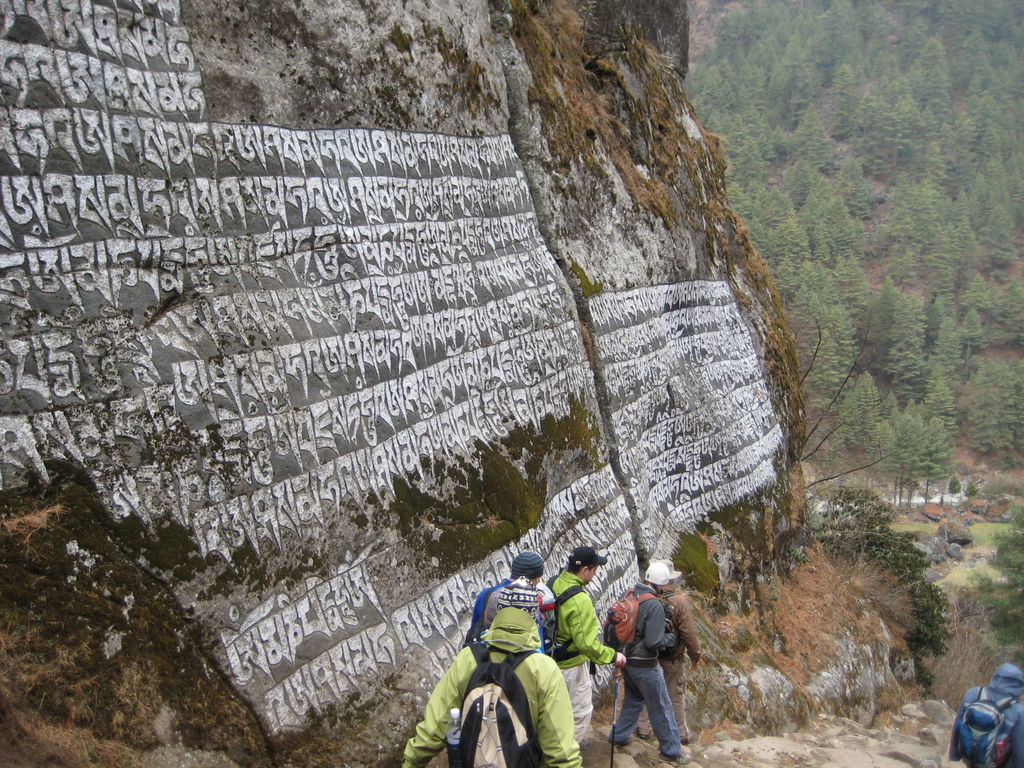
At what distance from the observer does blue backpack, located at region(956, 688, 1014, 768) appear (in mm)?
5426

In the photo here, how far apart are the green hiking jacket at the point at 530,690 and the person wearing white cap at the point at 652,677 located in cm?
249

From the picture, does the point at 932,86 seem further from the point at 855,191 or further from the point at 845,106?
the point at 855,191

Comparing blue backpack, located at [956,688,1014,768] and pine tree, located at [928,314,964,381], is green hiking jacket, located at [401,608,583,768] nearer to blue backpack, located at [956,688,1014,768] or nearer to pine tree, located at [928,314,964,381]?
blue backpack, located at [956,688,1014,768]

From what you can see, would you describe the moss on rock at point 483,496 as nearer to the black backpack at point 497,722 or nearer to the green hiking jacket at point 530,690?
the green hiking jacket at point 530,690

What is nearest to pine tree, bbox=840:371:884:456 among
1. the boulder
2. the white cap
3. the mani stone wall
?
the boulder

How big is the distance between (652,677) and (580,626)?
5.36 ft

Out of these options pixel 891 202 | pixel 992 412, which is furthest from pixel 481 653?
pixel 891 202

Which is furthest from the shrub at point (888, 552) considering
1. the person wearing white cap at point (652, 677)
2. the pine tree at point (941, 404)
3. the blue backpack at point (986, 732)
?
the pine tree at point (941, 404)

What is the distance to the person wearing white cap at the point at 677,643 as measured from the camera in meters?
6.64

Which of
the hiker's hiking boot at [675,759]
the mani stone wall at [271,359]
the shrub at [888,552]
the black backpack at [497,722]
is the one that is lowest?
the shrub at [888,552]

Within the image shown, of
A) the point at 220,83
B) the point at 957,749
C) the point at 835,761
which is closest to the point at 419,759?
the point at 957,749

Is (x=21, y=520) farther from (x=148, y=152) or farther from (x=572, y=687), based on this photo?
(x=572, y=687)

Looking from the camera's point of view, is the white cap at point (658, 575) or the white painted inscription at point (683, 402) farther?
the white painted inscription at point (683, 402)

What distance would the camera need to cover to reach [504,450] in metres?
7.91
